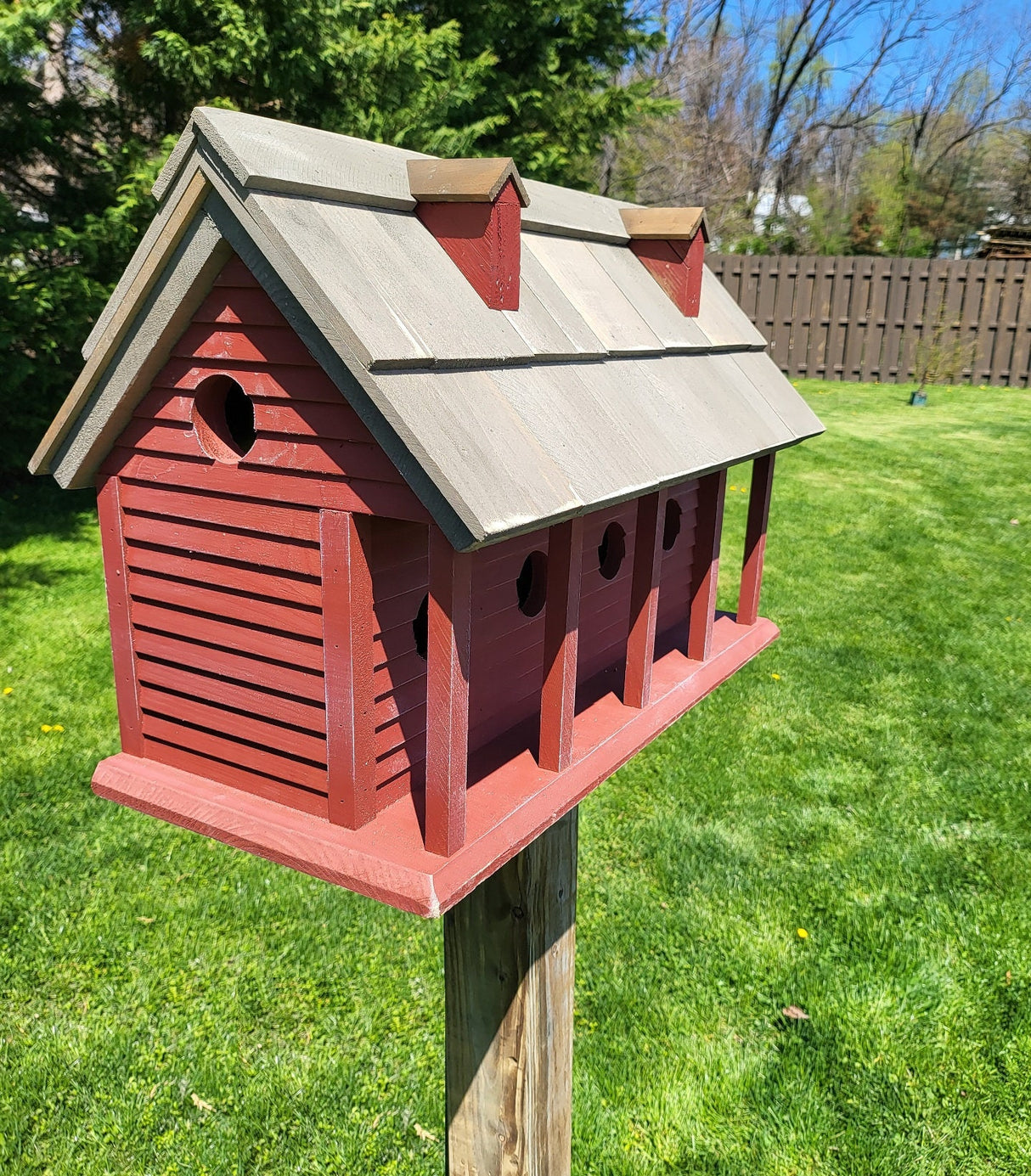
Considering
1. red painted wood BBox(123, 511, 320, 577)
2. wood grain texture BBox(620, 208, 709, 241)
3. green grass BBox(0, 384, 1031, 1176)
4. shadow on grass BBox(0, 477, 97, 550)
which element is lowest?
green grass BBox(0, 384, 1031, 1176)

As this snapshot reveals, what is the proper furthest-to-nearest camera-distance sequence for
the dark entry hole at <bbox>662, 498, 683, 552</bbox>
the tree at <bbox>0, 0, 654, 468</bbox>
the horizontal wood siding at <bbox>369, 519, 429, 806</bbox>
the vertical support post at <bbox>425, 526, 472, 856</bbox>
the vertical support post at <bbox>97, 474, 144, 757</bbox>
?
the tree at <bbox>0, 0, 654, 468</bbox>, the dark entry hole at <bbox>662, 498, 683, 552</bbox>, the vertical support post at <bbox>97, 474, 144, 757</bbox>, the horizontal wood siding at <bbox>369, 519, 429, 806</bbox>, the vertical support post at <bbox>425, 526, 472, 856</bbox>

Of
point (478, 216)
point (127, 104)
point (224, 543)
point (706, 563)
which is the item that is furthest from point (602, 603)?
point (127, 104)

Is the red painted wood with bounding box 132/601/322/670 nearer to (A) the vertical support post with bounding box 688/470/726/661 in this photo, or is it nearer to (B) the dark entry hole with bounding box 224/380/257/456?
(B) the dark entry hole with bounding box 224/380/257/456

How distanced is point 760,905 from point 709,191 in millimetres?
26138

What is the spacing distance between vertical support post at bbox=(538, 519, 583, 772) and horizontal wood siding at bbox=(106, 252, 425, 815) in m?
0.25

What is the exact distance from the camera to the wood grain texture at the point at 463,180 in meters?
1.64

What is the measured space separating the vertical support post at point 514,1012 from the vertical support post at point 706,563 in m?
0.70

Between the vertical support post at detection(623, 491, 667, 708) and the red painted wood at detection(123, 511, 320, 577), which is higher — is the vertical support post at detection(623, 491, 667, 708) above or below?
below

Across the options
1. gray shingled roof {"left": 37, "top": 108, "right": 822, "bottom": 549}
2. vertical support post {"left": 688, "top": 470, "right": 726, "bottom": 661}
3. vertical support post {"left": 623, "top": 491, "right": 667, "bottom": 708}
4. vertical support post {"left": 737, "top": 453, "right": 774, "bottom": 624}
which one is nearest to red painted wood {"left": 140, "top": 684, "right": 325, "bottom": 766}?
gray shingled roof {"left": 37, "top": 108, "right": 822, "bottom": 549}

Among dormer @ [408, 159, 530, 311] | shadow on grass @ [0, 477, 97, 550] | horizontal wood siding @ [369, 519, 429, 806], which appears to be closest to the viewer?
dormer @ [408, 159, 530, 311]

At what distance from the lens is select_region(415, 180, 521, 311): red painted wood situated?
1.67 m

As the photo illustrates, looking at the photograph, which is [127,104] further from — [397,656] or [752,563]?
[397,656]

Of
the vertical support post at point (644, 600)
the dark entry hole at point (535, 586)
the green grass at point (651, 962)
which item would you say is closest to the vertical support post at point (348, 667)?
the dark entry hole at point (535, 586)

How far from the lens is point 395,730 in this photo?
1.89 m
